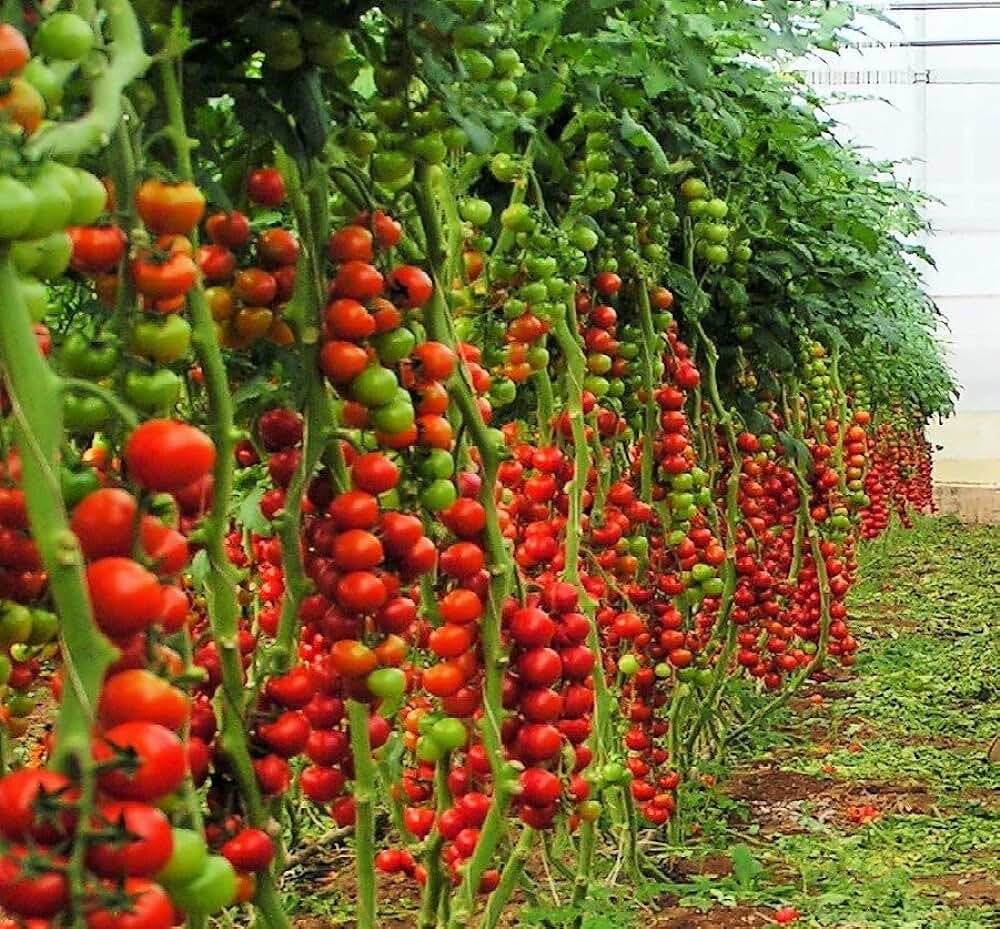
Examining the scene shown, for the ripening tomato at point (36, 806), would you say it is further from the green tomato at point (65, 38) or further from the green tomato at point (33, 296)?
the green tomato at point (65, 38)

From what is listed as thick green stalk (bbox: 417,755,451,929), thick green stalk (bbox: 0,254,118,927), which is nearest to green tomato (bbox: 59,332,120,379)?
thick green stalk (bbox: 0,254,118,927)

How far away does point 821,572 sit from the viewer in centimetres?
375

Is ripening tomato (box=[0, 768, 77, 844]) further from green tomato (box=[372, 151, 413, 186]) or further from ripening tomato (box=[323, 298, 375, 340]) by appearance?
green tomato (box=[372, 151, 413, 186])

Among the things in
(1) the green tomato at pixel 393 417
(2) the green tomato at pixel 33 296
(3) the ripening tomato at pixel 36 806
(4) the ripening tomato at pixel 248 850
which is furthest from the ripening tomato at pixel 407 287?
(3) the ripening tomato at pixel 36 806

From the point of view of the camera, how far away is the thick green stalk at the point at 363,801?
1311mm

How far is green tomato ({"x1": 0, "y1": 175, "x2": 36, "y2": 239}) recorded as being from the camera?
600 mm

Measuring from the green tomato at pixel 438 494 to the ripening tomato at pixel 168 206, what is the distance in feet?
1.58

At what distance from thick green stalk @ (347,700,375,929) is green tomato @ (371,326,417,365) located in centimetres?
32

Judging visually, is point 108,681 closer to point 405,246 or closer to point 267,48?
point 267,48

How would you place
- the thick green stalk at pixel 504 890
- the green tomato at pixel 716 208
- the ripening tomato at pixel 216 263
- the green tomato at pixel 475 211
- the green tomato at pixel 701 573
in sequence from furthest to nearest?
the green tomato at pixel 701 573
the green tomato at pixel 716 208
the green tomato at pixel 475 211
the thick green stalk at pixel 504 890
the ripening tomato at pixel 216 263

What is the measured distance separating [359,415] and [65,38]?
53 centimetres

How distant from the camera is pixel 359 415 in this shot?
3.93ft

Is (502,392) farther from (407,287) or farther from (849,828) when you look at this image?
(849,828)

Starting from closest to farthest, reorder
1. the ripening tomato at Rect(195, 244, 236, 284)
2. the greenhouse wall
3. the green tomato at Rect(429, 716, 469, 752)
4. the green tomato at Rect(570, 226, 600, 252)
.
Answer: the ripening tomato at Rect(195, 244, 236, 284) < the green tomato at Rect(429, 716, 469, 752) < the green tomato at Rect(570, 226, 600, 252) < the greenhouse wall
